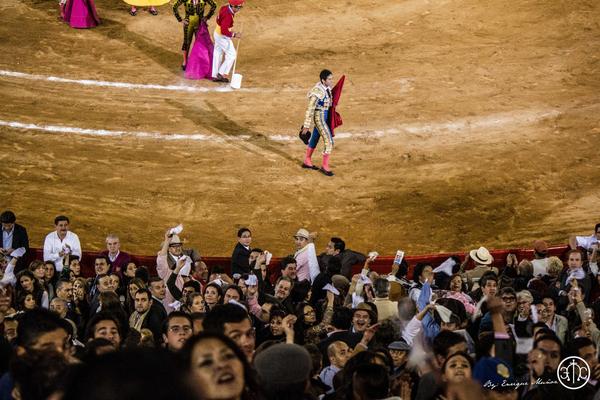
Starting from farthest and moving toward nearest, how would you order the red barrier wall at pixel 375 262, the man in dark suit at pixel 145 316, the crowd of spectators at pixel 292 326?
the red barrier wall at pixel 375 262
the man in dark suit at pixel 145 316
the crowd of spectators at pixel 292 326

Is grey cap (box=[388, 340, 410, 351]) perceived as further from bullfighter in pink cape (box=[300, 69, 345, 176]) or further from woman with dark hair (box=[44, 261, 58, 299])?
bullfighter in pink cape (box=[300, 69, 345, 176])

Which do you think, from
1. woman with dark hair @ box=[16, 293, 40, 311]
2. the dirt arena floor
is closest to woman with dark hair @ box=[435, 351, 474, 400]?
woman with dark hair @ box=[16, 293, 40, 311]

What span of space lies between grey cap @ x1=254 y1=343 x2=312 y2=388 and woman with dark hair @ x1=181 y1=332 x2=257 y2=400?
24.9 inches

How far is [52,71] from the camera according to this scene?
19109mm

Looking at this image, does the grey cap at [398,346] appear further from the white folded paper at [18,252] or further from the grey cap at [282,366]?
the white folded paper at [18,252]

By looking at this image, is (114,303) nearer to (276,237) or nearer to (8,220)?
(8,220)

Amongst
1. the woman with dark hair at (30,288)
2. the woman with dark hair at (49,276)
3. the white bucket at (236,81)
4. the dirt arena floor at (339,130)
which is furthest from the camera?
the white bucket at (236,81)

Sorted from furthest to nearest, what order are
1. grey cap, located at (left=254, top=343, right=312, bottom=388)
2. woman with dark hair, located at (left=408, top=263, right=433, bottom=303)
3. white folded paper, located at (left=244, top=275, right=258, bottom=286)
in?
1. woman with dark hair, located at (left=408, top=263, right=433, bottom=303)
2. white folded paper, located at (left=244, top=275, right=258, bottom=286)
3. grey cap, located at (left=254, top=343, right=312, bottom=388)

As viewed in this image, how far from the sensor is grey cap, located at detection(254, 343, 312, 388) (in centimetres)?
524

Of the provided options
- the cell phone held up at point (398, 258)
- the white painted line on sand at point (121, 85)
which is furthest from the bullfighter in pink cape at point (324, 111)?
the cell phone held up at point (398, 258)

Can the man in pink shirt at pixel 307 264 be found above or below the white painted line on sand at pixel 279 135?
below

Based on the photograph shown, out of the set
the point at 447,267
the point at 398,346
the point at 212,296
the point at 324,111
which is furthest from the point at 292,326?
the point at 324,111

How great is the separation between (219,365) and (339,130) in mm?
13185

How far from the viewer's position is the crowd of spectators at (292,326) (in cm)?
449
